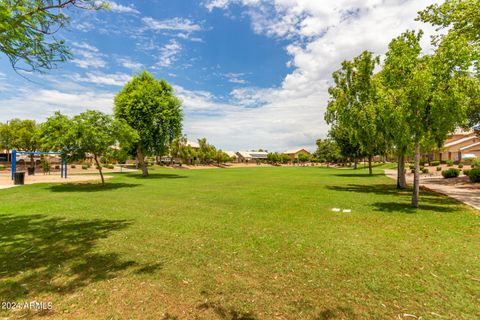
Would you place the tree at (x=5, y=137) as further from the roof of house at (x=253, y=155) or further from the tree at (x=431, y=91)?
the roof of house at (x=253, y=155)

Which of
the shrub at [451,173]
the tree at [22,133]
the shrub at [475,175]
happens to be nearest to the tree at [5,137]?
the tree at [22,133]

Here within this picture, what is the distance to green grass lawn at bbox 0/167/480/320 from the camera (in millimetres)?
3924

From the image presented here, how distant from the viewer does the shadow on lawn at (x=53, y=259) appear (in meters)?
4.52

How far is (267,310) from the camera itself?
386cm

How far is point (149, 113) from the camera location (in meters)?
32.0

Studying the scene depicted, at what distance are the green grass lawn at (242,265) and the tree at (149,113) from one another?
22864 millimetres

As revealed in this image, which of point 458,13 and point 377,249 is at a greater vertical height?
point 458,13

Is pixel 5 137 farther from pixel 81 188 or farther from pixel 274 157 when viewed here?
pixel 274 157

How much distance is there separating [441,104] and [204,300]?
11334 mm

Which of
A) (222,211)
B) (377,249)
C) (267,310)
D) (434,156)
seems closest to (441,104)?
(377,249)

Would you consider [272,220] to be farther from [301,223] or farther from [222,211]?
[222,211]

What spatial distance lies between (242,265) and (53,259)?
14.0ft

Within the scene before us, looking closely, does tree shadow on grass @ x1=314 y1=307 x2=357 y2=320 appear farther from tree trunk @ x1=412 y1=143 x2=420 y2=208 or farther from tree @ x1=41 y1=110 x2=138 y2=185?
tree @ x1=41 y1=110 x2=138 y2=185

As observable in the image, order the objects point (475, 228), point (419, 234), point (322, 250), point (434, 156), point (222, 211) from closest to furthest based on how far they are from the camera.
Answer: point (322, 250), point (419, 234), point (475, 228), point (222, 211), point (434, 156)
